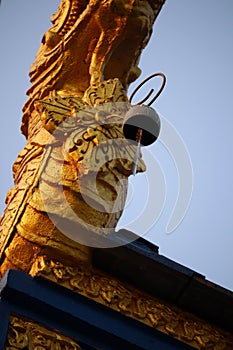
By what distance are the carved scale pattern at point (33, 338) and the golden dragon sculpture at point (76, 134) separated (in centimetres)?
36

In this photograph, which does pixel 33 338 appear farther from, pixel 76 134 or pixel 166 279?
pixel 76 134

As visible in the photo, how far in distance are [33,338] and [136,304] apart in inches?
24.4

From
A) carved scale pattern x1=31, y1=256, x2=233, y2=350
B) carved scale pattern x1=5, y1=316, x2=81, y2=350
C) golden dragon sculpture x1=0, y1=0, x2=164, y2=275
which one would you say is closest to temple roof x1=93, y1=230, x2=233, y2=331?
carved scale pattern x1=31, y1=256, x2=233, y2=350

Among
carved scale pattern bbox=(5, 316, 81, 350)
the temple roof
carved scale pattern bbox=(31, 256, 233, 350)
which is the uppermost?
the temple roof

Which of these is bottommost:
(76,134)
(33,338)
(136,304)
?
(33,338)

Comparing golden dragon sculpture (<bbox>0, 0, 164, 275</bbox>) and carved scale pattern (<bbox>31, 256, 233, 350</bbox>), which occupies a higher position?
golden dragon sculpture (<bbox>0, 0, 164, 275</bbox>)

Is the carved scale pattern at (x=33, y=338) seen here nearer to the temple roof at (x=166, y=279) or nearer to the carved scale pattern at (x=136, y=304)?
the carved scale pattern at (x=136, y=304)

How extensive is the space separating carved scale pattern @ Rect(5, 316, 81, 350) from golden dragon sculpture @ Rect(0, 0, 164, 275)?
1.17 ft

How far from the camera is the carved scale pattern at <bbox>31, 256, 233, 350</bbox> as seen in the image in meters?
4.80

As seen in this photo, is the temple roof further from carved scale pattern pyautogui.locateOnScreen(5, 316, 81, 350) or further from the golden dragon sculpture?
carved scale pattern pyautogui.locateOnScreen(5, 316, 81, 350)

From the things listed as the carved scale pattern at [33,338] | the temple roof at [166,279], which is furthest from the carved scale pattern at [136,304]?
the carved scale pattern at [33,338]

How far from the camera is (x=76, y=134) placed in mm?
5242

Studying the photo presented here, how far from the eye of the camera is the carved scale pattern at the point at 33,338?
448 cm

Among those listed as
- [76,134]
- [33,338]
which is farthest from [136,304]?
[76,134]
